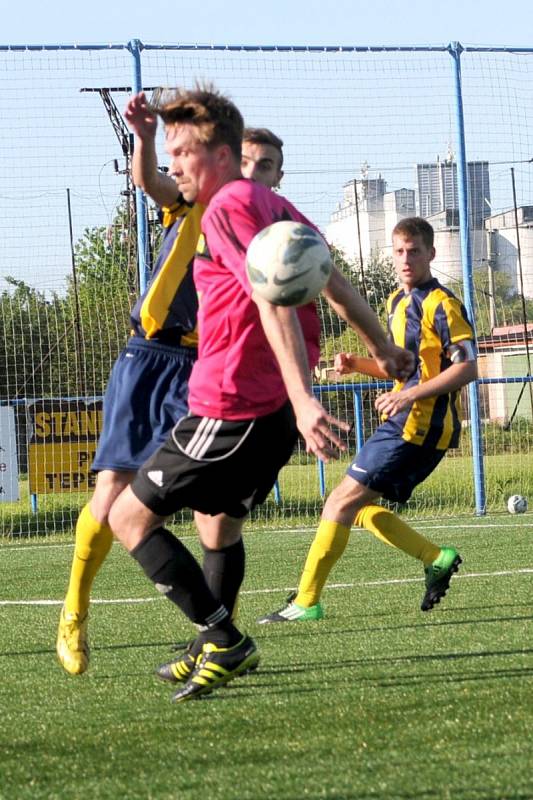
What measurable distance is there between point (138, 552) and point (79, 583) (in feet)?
2.61

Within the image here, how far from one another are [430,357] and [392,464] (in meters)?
0.55

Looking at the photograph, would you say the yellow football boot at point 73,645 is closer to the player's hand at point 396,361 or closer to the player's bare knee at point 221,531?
the player's bare knee at point 221,531

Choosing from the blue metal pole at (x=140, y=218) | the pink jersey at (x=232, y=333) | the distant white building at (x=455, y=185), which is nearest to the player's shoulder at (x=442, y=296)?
the pink jersey at (x=232, y=333)

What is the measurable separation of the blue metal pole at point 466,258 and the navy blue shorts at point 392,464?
6063mm

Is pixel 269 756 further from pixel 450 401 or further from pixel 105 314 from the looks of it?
pixel 105 314

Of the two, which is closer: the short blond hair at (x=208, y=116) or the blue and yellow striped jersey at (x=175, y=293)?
the short blond hair at (x=208, y=116)

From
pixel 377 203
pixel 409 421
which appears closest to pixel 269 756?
pixel 409 421

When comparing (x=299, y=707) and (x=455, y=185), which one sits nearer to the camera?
(x=299, y=707)

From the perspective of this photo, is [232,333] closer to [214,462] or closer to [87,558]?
[214,462]

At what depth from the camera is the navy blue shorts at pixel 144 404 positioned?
4.50 m

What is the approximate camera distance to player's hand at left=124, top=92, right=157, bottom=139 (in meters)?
4.14

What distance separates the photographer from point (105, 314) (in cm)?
1249

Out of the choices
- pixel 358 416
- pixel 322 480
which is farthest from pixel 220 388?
pixel 358 416

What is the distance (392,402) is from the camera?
526cm
